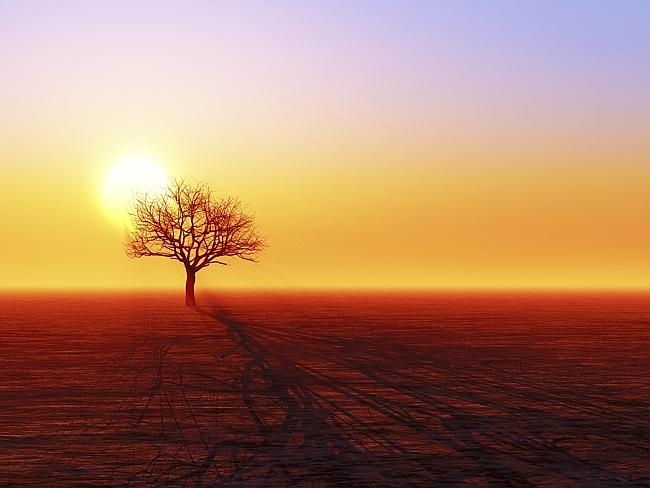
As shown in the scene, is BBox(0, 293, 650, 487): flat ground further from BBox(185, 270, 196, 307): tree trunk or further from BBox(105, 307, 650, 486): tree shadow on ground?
BBox(185, 270, 196, 307): tree trunk

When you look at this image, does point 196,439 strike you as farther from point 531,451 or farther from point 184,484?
point 531,451

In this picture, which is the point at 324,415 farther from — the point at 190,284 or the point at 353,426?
the point at 190,284

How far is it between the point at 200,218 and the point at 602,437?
62752 millimetres

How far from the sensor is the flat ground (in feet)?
44.6

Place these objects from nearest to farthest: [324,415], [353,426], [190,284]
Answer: [353,426] → [324,415] → [190,284]

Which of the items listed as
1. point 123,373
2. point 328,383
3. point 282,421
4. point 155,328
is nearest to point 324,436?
point 282,421

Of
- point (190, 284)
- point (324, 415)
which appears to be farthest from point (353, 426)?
point (190, 284)

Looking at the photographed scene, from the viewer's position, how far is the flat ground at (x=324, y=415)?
13594 millimetres

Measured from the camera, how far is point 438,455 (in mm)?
14742

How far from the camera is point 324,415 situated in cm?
1881

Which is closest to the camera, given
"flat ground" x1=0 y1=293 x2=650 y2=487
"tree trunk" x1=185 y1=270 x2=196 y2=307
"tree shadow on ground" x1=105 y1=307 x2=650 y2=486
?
"tree shadow on ground" x1=105 y1=307 x2=650 y2=486

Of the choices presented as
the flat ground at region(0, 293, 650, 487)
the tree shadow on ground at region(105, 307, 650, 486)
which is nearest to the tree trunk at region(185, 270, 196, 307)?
the flat ground at region(0, 293, 650, 487)

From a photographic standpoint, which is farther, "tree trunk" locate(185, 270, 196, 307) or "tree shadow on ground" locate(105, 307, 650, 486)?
"tree trunk" locate(185, 270, 196, 307)

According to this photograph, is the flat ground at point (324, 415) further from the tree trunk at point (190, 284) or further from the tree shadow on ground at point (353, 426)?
the tree trunk at point (190, 284)
